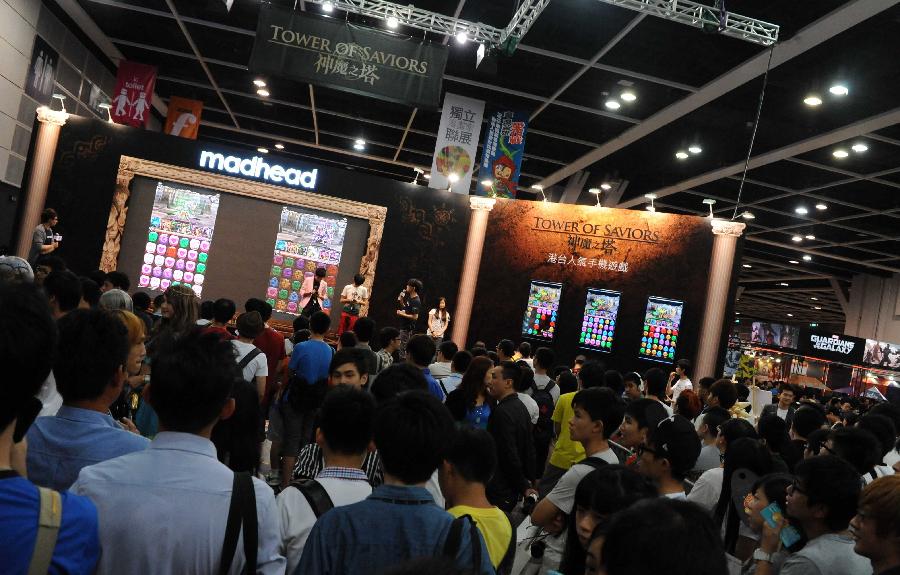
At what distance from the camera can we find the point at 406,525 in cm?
204

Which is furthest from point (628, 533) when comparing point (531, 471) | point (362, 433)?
point (531, 471)

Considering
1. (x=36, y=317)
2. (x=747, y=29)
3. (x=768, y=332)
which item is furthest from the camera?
(x=768, y=332)

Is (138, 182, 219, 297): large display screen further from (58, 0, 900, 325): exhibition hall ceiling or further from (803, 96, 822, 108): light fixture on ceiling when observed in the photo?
(803, 96, 822, 108): light fixture on ceiling

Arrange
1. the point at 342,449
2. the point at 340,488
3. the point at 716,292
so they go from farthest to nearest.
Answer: the point at 716,292 < the point at 342,449 < the point at 340,488

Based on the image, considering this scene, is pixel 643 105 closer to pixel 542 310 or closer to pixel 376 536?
pixel 542 310

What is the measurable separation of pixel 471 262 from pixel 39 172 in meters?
7.44

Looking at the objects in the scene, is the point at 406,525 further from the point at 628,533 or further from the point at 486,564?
the point at 628,533

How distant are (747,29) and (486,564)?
9.38m

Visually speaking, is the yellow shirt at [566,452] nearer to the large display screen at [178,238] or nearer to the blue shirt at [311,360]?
the blue shirt at [311,360]

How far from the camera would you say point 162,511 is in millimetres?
1871

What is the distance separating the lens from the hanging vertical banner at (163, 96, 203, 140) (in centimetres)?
1711

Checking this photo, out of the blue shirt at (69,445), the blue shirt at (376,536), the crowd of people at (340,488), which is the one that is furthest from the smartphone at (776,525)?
the blue shirt at (69,445)

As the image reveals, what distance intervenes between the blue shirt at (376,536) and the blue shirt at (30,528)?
58cm

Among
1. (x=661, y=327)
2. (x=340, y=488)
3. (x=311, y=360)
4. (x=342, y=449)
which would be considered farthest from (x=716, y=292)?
(x=340, y=488)
